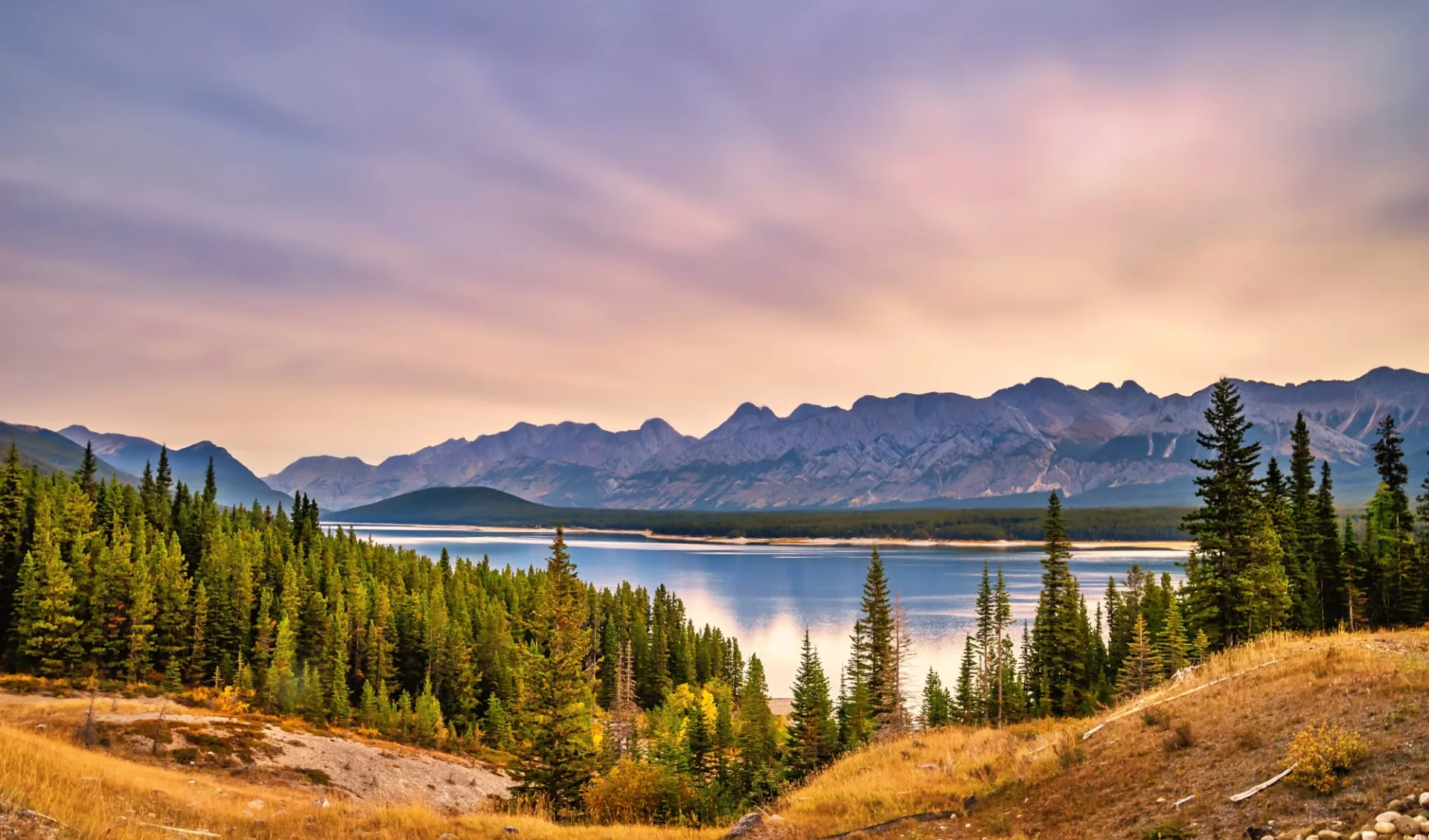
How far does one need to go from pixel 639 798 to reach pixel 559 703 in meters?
16.3

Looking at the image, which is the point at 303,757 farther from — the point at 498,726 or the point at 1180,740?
the point at 1180,740

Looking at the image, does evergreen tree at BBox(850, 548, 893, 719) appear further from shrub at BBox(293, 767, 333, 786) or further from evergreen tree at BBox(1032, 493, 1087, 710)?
shrub at BBox(293, 767, 333, 786)

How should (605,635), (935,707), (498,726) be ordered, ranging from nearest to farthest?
1. (935,707)
2. (498,726)
3. (605,635)

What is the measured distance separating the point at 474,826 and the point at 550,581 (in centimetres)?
2878

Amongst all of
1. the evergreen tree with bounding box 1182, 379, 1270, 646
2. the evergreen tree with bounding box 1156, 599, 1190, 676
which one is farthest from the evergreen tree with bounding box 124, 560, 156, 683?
the evergreen tree with bounding box 1156, 599, 1190, 676

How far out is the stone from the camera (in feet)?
57.4

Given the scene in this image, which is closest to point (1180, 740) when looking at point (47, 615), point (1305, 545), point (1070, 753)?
point (1070, 753)

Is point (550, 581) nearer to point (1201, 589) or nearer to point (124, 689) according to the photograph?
point (1201, 589)

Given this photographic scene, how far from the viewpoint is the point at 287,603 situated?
Result: 90188 millimetres

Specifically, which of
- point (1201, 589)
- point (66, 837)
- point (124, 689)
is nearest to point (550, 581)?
point (66, 837)

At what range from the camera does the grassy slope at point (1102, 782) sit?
12383 millimetres

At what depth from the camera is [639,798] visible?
Result: 84.5 feet

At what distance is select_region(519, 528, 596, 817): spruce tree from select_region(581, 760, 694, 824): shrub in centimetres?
964

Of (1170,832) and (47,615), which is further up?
(1170,832)
